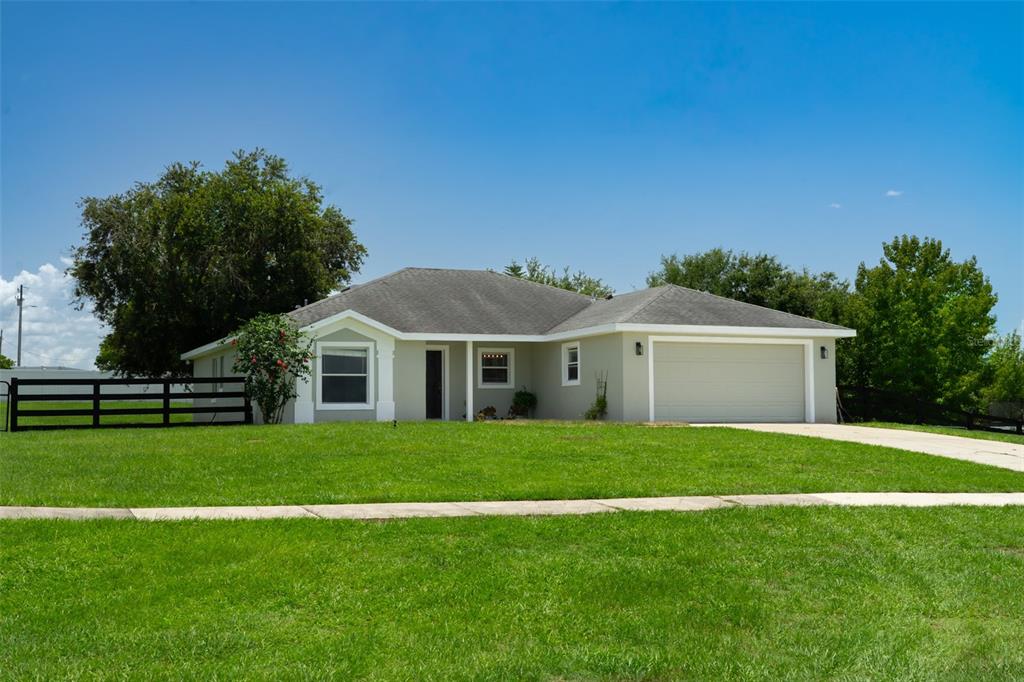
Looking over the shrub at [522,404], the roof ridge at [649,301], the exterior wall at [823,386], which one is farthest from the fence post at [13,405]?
the exterior wall at [823,386]

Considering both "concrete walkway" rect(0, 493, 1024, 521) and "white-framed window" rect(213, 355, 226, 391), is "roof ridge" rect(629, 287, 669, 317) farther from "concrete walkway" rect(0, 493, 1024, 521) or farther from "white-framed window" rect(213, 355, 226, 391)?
"white-framed window" rect(213, 355, 226, 391)

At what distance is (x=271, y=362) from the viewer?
848 inches

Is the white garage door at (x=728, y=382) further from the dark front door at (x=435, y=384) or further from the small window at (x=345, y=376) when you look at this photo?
the small window at (x=345, y=376)

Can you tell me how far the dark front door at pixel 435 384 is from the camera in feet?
83.8

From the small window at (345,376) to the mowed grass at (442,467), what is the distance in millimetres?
5217

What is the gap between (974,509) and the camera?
9.78 metres

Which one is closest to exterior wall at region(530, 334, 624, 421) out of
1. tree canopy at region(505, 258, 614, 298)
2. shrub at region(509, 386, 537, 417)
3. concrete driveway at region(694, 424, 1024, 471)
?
shrub at region(509, 386, 537, 417)

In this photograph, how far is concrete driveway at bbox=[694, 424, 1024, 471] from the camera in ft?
50.1

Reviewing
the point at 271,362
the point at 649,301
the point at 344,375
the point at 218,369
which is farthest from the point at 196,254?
the point at 649,301

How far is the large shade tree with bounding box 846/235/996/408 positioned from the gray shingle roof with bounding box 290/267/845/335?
8401 mm

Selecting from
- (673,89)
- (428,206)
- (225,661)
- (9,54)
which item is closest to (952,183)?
(673,89)

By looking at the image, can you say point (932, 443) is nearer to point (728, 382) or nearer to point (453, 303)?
point (728, 382)

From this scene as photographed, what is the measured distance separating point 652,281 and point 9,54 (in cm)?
4723

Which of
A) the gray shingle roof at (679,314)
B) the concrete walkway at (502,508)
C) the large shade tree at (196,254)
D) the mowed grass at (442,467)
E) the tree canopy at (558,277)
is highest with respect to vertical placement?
the tree canopy at (558,277)
